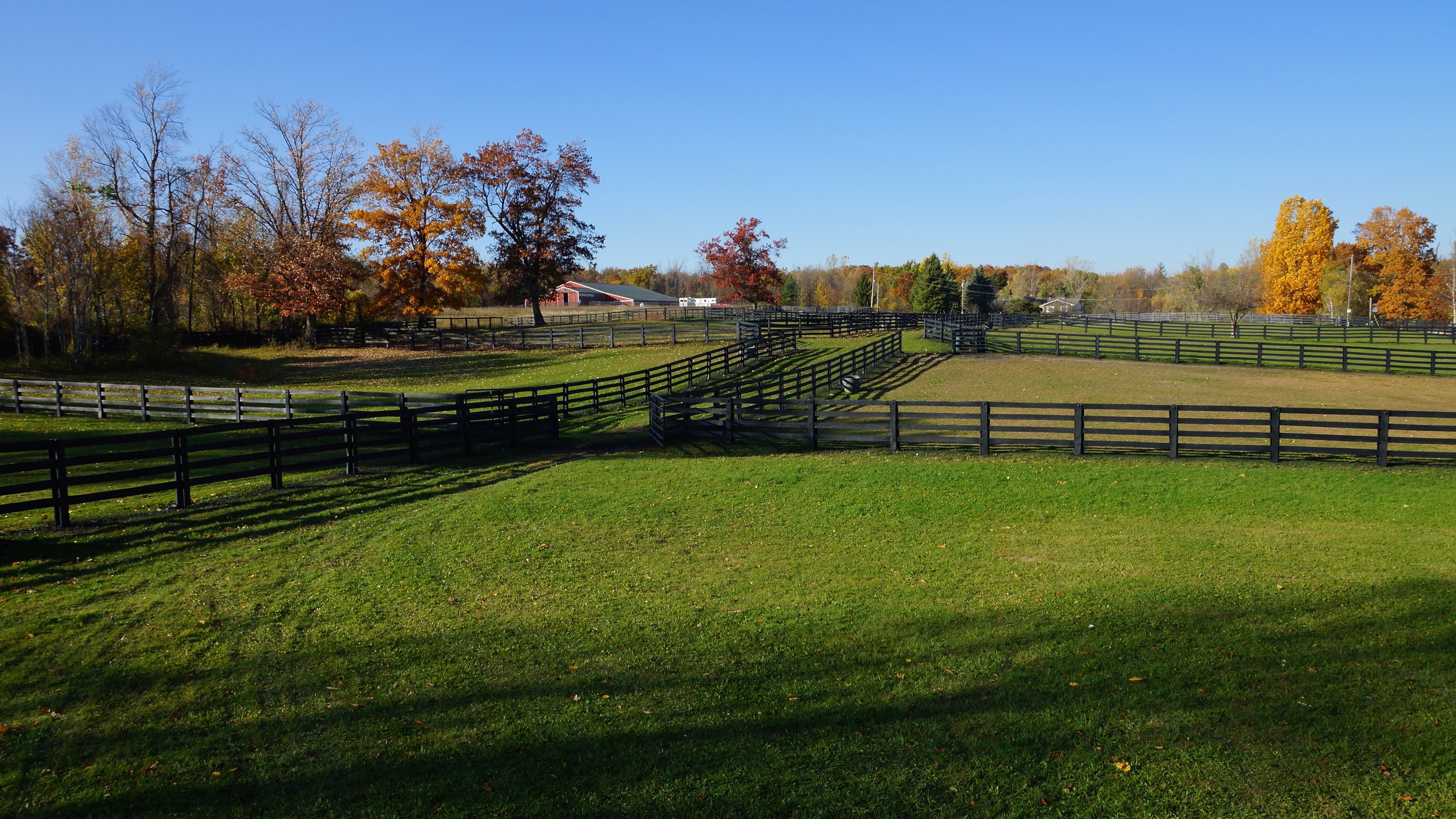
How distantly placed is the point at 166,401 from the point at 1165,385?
31971 mm

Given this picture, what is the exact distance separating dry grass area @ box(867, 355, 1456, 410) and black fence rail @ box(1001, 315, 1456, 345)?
13.5m

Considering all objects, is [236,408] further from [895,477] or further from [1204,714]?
[1204,714]

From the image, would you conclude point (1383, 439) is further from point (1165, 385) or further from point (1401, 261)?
point (1401, 261)

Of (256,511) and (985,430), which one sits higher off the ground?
(985,430)

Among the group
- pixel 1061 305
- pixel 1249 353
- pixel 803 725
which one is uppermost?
pixel 1061 305

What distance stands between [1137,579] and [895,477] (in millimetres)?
5584

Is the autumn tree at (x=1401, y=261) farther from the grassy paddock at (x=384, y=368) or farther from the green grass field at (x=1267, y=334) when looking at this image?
the grassy paddock at (x=384, y=368)

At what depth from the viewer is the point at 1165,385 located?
29594 millimetres

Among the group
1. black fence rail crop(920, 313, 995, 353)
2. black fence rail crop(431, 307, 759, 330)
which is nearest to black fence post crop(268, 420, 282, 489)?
black fence rail crop(920, 313, 995, 353)

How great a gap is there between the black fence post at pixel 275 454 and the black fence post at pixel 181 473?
1.21 metres

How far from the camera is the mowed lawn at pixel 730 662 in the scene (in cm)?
485

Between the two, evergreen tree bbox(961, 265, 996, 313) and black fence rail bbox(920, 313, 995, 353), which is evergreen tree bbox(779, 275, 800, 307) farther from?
black fence rail bbox(920, 313, 995, 353)

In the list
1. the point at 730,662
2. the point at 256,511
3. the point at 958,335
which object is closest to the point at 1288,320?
the point at 958,335

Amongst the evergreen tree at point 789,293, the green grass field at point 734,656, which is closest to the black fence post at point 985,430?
the green grass field at point 734,656
